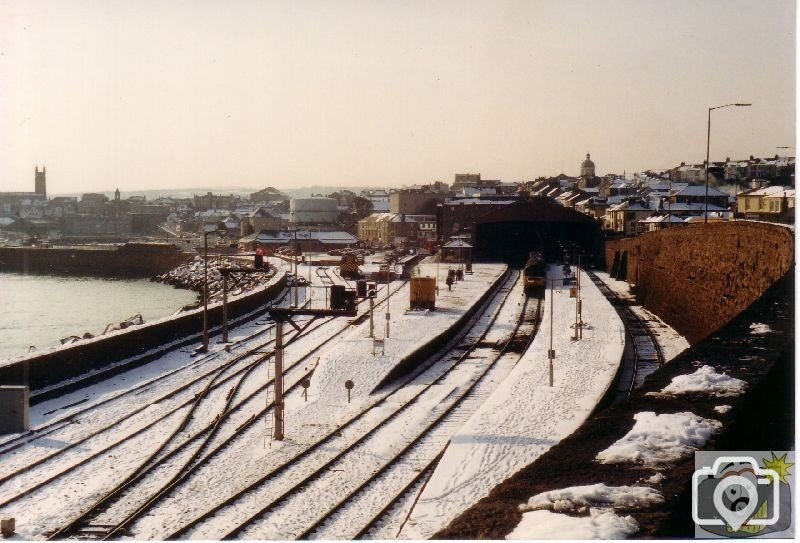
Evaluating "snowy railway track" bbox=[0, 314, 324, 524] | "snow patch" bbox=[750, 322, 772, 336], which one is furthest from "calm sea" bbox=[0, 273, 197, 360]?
"snow patch" bbox=[750, 322, 772, 336]

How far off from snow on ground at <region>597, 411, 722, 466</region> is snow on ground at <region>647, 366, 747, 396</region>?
108cm

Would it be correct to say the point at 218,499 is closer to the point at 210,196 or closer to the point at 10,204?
the point at 10,204

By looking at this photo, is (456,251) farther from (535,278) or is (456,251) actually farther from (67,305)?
(67,305)

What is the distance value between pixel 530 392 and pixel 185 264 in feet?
185

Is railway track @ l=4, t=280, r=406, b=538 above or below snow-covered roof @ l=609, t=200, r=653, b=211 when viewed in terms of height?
below

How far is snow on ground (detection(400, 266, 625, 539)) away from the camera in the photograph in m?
10.7

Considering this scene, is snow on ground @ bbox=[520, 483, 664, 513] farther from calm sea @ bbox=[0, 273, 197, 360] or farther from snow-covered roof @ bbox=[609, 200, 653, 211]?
snow-covered roof @ bbox=[609, 200, 653, 211]

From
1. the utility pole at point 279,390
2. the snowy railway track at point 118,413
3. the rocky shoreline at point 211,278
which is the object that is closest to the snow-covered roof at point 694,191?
the rocky shoreline at point 211,278

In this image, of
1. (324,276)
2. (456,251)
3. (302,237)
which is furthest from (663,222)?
(302,237)

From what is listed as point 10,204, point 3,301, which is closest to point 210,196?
point 10,204

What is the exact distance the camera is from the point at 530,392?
53.5ft

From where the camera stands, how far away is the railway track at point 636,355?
724 inches

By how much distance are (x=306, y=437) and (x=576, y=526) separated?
7514 millimetres

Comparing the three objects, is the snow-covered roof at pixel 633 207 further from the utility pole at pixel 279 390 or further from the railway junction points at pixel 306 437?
the utility pole at pixel 279 390
